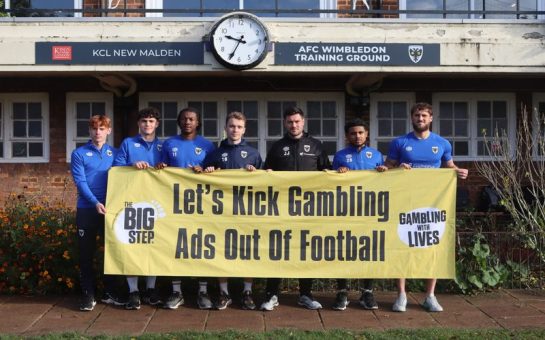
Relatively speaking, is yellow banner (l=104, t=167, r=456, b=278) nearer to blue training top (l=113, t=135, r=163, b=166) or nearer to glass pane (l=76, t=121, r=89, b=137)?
blue training top (l=113, t=135, r=163, b=166)

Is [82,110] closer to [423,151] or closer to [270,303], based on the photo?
[270,303]

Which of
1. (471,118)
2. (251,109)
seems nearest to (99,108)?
(251,109)

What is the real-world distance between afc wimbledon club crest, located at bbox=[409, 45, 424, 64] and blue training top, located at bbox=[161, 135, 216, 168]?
408 centimetres

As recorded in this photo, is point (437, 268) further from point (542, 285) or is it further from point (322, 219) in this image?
point (542, 285)

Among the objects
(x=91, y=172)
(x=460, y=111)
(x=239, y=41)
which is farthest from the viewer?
(x=460, y=111)

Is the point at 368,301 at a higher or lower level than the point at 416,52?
lower

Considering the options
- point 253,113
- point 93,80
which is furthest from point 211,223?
point 93,80

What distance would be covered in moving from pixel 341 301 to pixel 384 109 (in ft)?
17.9

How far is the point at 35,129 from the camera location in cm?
1111

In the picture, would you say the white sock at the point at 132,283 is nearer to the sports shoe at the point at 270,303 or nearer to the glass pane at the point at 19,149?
Result: the sports shoe at the point at 270,303

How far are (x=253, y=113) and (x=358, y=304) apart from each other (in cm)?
515

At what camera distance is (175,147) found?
21.3 ft

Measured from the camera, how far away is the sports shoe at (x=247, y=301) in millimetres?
6453

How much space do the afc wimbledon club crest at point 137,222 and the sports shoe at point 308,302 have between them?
5.45 feet
